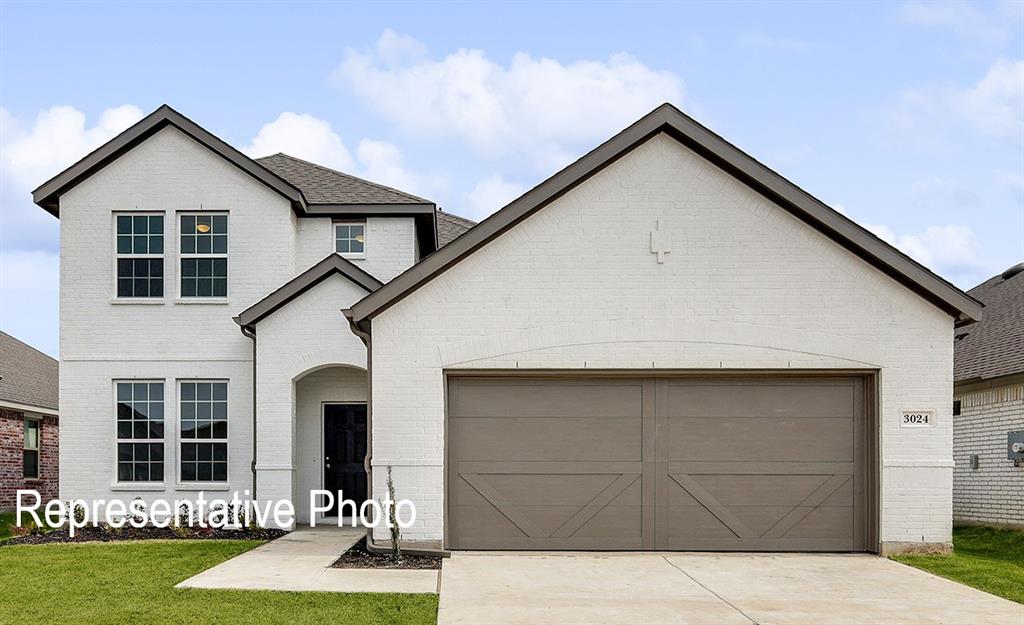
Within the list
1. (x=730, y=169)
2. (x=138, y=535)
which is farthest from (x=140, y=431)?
(x=730, y=169)

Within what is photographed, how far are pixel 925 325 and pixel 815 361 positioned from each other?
1.56m

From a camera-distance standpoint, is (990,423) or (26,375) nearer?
(990,423)

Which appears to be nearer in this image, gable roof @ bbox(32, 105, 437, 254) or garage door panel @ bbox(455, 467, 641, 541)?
garage door panel @ bbox(455, 467, 641, 541)

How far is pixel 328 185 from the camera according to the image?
67.6 feet

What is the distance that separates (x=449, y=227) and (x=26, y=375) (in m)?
12.0

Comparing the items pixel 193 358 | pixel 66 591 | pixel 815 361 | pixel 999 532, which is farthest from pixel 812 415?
pixel 193 358

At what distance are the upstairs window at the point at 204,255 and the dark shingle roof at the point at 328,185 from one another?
1.83 m

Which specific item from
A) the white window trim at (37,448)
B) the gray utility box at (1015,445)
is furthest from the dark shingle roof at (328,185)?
the gray utility box at (1015,445)

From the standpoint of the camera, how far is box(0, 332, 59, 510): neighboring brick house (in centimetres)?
2381

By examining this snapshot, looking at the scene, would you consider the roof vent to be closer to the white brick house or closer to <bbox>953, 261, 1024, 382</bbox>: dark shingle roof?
<bbox>953, 261, 1024, 382</bbox>: dark shingle roof

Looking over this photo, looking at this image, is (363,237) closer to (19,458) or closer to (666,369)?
(666,369)

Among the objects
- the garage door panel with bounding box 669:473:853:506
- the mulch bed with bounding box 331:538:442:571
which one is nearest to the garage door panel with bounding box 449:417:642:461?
the garage door panel with bounding box 669:473:853:506

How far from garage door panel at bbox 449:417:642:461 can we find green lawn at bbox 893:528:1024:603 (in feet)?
12.7

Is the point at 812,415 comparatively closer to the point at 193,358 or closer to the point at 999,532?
the point at 999,532
